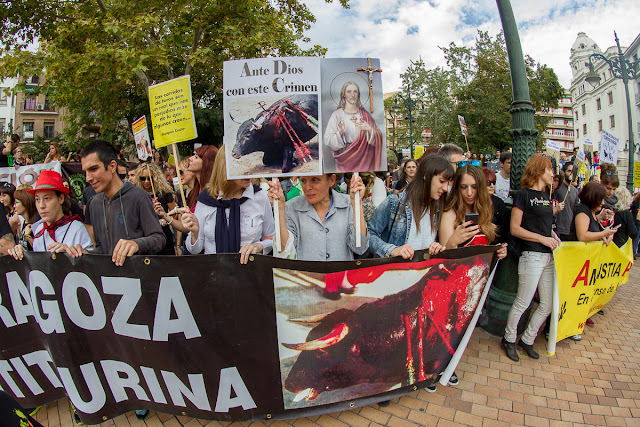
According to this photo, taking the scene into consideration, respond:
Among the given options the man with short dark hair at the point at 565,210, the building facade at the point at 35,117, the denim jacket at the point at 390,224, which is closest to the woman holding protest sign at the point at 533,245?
the man with short dark hair at the point at 565,210

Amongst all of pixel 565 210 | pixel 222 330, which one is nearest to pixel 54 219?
pixel 222 330

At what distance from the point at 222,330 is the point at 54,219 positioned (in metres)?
1.85

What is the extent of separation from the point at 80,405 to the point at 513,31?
5556 mm

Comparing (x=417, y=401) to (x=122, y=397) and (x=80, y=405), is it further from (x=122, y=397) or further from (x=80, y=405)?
(x=80, y=405)

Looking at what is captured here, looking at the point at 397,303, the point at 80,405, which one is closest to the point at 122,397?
the point at 80,405

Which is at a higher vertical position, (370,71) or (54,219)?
(370,71)

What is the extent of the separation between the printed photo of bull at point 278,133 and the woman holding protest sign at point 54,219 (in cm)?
158

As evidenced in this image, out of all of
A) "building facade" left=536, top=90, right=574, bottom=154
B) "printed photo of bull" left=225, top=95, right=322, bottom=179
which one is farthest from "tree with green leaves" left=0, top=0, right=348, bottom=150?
"building facade" left=536, top=90, right=574, bottom=154

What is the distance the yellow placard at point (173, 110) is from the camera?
117 inches

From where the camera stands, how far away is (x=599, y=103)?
5238cm

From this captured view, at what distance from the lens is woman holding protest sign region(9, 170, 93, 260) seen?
2.83 meters

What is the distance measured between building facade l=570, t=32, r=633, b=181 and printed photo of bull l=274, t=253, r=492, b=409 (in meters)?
46.7

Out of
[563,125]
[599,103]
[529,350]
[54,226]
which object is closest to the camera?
[54,226]

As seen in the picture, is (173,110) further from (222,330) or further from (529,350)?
(529,350)
